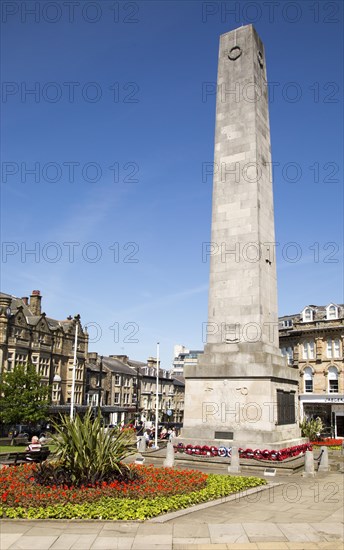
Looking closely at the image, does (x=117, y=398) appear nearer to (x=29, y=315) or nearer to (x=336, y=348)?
(x=29, y=315)

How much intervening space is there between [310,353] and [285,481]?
3909 cm

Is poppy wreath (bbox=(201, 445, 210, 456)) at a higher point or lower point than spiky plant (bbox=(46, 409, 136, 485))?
lower

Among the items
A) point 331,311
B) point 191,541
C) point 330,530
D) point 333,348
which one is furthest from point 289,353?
point 191,541

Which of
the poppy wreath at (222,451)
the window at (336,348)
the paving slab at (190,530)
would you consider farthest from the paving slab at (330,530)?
the window at (336,348)

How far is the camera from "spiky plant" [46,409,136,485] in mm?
12477

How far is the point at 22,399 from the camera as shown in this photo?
41.6 meters

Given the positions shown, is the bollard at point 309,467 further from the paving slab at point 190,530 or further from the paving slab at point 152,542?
the paving slab at point 152,542

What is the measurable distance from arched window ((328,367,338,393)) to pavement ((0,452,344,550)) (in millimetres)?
40679

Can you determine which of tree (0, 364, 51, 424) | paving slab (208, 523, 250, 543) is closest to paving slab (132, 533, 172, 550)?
paving slab (208, 523, 250, 543)

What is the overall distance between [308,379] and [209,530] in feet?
152

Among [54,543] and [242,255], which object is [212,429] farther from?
[54,543]

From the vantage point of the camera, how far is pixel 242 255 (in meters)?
21.7

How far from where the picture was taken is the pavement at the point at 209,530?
28.1 feet

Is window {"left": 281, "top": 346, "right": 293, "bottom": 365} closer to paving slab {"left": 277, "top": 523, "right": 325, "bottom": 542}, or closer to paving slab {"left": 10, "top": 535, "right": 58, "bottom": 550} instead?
paving slab {"left": 277, "top": 523, "right": 325, "bottom": 542}
